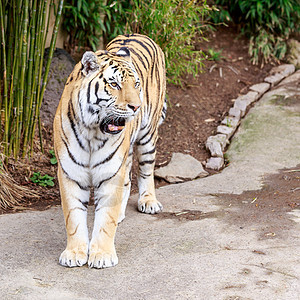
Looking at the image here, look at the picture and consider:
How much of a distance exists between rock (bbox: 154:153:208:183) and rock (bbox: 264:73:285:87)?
237 centimetres

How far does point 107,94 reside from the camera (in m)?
3.08

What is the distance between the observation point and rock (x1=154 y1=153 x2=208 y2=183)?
17.2 feet

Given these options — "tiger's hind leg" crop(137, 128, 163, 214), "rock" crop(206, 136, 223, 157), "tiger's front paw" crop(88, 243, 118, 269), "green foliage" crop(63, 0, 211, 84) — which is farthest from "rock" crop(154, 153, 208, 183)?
"tiger's front paw" crop(88, 243, 118, 269)

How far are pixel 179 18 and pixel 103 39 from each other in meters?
1.02

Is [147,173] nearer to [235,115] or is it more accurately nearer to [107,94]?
[107,94]

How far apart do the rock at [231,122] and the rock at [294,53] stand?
206 cm

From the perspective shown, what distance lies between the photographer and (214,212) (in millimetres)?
4262

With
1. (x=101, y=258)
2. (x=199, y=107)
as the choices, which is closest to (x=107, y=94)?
(x=101, y=258)

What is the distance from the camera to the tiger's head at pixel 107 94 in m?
3.09

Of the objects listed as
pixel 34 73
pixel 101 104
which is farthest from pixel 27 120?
pixel 101 104

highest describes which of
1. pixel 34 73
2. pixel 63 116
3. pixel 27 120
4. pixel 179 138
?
pixel 63 116

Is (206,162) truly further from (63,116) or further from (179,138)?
(63,116)

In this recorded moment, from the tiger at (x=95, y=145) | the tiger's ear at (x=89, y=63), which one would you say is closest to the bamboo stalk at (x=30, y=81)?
the tiger at (x=95, y=145)

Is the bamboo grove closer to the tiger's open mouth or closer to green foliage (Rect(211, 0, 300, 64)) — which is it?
the tiger's open mouth
